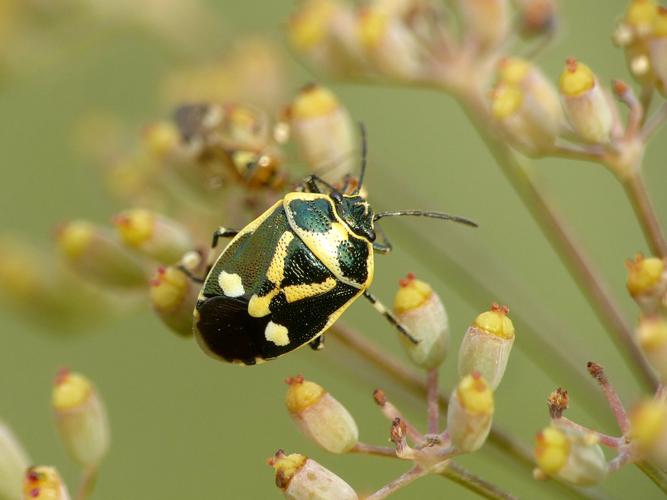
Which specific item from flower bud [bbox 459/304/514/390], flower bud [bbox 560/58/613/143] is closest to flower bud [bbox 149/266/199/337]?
flower bud [bbox 459/304/514/390]

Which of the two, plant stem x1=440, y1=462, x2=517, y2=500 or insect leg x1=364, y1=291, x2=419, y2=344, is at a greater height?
insect leg x1=364, y1=291, x2=419, y2=344

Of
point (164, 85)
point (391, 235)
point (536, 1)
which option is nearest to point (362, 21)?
point (536, 1)

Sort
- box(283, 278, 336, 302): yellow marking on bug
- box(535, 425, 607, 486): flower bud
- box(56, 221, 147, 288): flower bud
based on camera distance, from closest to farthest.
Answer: box(535, 425, 607, 486): flower bud → box(283, 278, 336, 302): yellow marking on bug → box(56, 221, 147, 288): flower bud

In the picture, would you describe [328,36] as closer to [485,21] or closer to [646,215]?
[485,21]

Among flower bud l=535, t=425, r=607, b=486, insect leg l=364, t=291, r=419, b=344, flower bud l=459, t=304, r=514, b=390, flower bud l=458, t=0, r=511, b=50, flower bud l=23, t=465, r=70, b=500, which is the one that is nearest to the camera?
flower bud l=535, t=425, r=607, b=486

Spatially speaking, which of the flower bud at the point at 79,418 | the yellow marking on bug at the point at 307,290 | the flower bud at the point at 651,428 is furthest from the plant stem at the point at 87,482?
the flower bud at the point at 651,428

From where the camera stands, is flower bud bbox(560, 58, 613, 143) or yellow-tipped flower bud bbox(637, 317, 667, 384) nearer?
yellow-tipped flower bud bbox(637, 317, 667, 384)

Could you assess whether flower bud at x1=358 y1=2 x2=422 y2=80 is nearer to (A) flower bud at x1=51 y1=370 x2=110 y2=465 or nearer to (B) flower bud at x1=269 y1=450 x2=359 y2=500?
(A) flower bud at x1=51 y1=370 x2=110 y2=465

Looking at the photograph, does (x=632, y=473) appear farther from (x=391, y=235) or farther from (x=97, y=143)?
(x=97, y=143)

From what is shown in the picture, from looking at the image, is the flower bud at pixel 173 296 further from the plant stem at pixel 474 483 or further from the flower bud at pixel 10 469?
the plant stem at pixel 474 483
